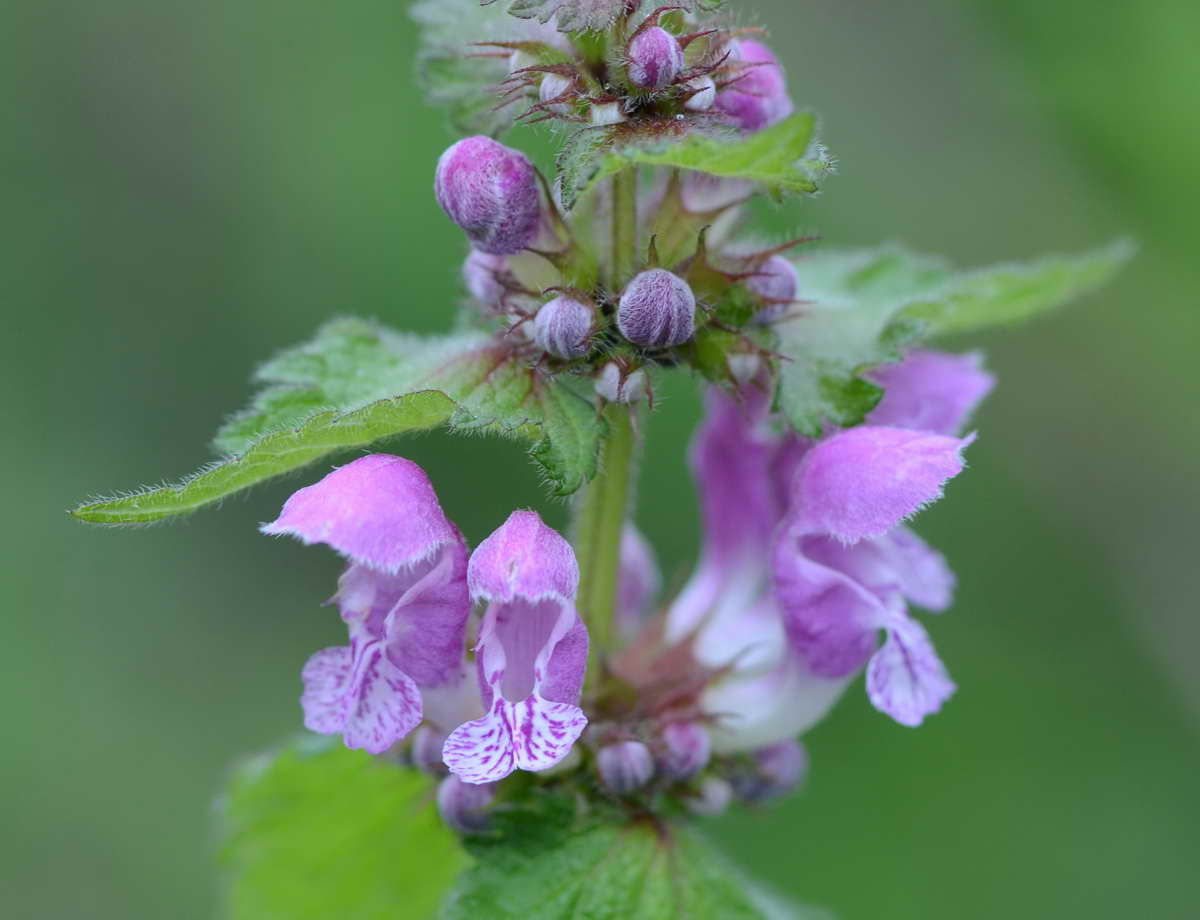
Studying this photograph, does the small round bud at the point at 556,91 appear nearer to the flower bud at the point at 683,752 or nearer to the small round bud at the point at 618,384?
the small round bud at the point at 618,384

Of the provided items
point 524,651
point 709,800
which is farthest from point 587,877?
point 524,651

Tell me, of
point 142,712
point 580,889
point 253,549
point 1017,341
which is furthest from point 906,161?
point 580,889

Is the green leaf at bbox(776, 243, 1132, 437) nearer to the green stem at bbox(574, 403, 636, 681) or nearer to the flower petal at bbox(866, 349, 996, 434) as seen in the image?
the flower petal at bbox(866, 349, 996, 434)

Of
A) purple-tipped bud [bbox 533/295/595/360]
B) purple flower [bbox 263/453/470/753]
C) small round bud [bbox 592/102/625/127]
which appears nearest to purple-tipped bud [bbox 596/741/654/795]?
purple flower [bbox 263/453/470/753]

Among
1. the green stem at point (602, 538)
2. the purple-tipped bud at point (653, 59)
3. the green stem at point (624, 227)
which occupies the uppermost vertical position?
the purple-tipped bud at point (653, 59)

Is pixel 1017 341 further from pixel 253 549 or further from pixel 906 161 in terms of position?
pixel 253 549

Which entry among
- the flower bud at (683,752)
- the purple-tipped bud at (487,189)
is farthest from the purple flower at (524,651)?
the purple-tipped bud at (487,189)
